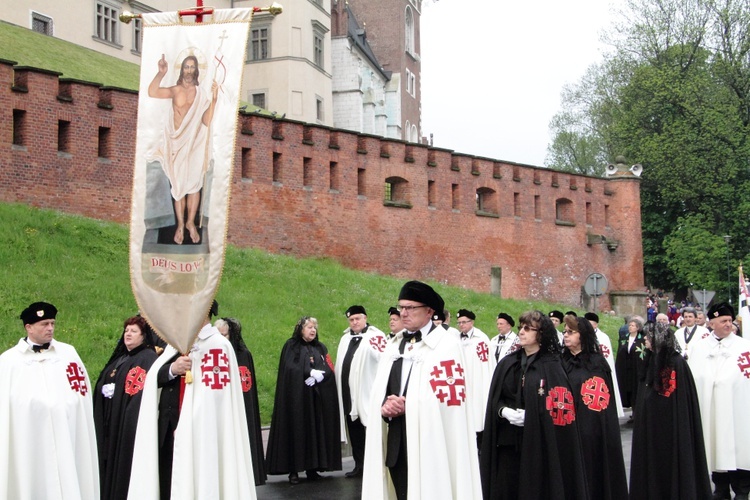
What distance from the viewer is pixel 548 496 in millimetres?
8242

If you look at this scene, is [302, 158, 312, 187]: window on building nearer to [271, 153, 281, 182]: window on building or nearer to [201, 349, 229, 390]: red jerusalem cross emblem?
[271, 153, 281, 182]: window on building

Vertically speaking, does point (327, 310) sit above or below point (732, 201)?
below

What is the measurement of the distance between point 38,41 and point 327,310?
61.7ft

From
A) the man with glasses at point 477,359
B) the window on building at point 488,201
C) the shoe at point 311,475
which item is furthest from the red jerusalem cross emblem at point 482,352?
the window on building at point 488,201

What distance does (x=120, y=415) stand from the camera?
9773 millimetres

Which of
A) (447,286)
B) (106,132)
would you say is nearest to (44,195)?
(106,132)

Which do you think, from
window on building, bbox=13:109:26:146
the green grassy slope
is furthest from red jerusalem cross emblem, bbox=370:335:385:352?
window on building, bbox=13:109:26:146

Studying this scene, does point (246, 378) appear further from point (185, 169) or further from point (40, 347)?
point (185, 169)

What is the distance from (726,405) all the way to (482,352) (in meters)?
4.51

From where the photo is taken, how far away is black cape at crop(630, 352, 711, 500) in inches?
391

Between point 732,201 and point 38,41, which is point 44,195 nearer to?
point 38,41

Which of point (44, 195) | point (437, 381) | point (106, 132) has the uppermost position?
point (106, 132)

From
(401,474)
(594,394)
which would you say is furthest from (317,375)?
(401,474)

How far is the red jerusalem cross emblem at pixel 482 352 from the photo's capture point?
1544cm
